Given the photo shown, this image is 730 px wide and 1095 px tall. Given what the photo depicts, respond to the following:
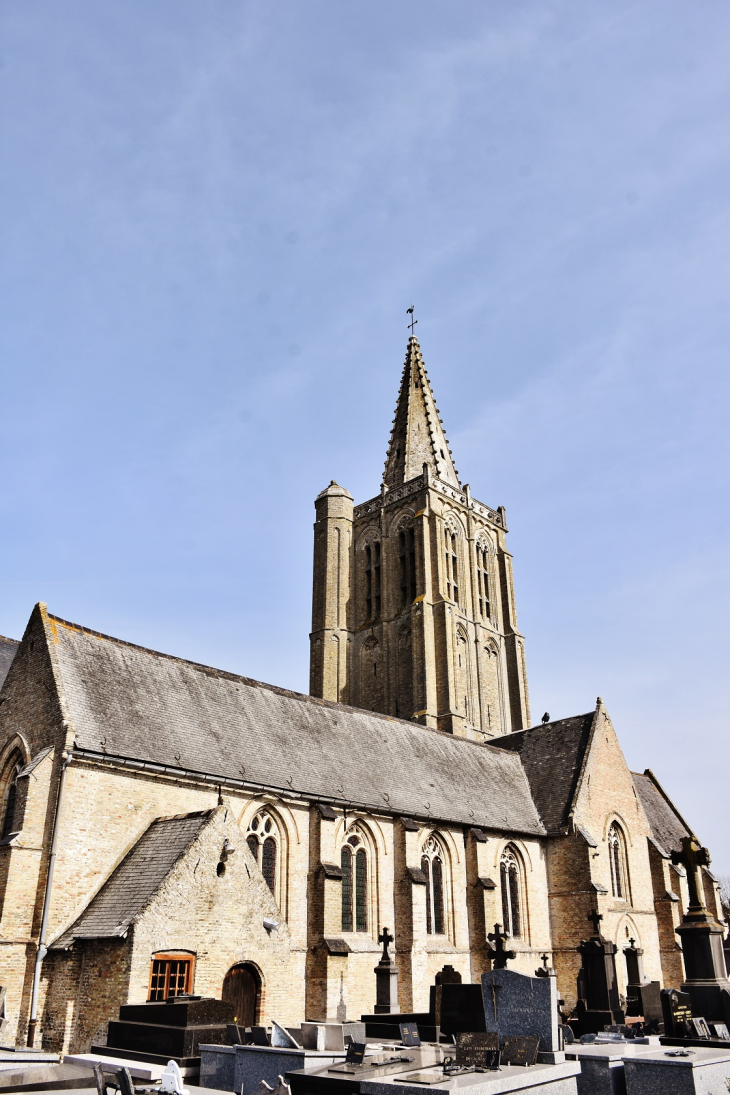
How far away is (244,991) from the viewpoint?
1962 centimetres

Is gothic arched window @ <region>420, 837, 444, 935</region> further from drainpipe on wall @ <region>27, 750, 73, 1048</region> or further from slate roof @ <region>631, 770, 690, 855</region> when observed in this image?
slate roof @ <region>631, 770, 690, 855</region>

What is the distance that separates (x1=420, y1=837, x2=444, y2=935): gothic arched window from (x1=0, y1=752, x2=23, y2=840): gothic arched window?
12938mm

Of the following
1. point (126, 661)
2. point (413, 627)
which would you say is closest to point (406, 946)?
point (126, 661)

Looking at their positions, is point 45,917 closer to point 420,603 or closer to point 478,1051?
point 478,1051

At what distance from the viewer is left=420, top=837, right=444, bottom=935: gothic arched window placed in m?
28.5

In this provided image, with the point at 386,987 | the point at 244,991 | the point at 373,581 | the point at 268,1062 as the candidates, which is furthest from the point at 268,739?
the point at 373,581

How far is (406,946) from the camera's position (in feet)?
87.0

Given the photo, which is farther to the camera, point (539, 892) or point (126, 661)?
point (539, 892)

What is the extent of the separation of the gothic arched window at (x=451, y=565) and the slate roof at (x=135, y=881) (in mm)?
35975

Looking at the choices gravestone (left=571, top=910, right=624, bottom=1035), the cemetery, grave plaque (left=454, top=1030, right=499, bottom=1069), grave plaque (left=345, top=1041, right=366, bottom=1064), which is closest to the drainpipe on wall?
the cemetery

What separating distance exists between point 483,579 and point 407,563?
584 centimetres

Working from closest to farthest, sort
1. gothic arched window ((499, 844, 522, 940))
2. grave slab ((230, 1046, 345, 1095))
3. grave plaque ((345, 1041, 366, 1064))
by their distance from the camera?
1. grave plaque ((345, 1041, 366, 1064))
2. grave slab ((230, 1046, 345, 1095))
3. gothic arched window ((499, 844, 522, 940))

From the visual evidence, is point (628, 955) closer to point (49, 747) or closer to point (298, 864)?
point (298, 864)

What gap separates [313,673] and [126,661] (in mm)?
31358
